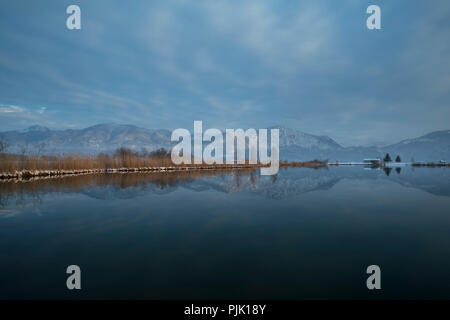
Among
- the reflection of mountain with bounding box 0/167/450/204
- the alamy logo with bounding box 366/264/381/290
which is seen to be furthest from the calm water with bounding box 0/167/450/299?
the reflection of mountain with bounding box 0/167/450/204

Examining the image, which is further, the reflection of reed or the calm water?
the reflection of reed

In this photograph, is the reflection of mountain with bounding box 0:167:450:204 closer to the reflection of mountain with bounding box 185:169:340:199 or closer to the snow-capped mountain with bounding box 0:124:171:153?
the reflection of mountain with bounding box 185:169:340:199

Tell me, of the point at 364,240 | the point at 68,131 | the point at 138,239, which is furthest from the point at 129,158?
the point at 68,131

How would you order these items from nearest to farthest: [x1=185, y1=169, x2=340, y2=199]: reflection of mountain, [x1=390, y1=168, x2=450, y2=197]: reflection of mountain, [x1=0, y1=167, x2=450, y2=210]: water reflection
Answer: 1. [x1=0, y1=167, x2=450, y2=210]: water reflection
2. [x1=185, y1=169, x2=340, y2=199]: reflection of mountain
3. [x1=390, y1=168, x2=450, y2=197]: reflection of mountain

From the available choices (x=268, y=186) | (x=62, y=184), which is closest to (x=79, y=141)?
(x=62, y=184)

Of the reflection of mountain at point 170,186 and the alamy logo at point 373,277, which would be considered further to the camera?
the reflection of mountain at point 170,186

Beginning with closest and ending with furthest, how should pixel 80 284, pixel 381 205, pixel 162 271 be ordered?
pixel 80 284 < pixel 162 271 < pixel 381 205

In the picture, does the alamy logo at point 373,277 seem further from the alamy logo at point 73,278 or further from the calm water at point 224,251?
the alamy logo at point 73,278

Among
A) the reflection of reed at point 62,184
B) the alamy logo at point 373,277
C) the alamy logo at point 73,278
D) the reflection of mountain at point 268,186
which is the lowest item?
the alamy logo at point 373,277

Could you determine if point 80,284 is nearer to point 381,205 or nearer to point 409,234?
point 409,234

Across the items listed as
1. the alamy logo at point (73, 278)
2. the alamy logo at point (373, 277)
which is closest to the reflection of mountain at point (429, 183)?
the alamy logo at point (373, 277)

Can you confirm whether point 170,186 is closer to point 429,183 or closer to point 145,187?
point 145,187
